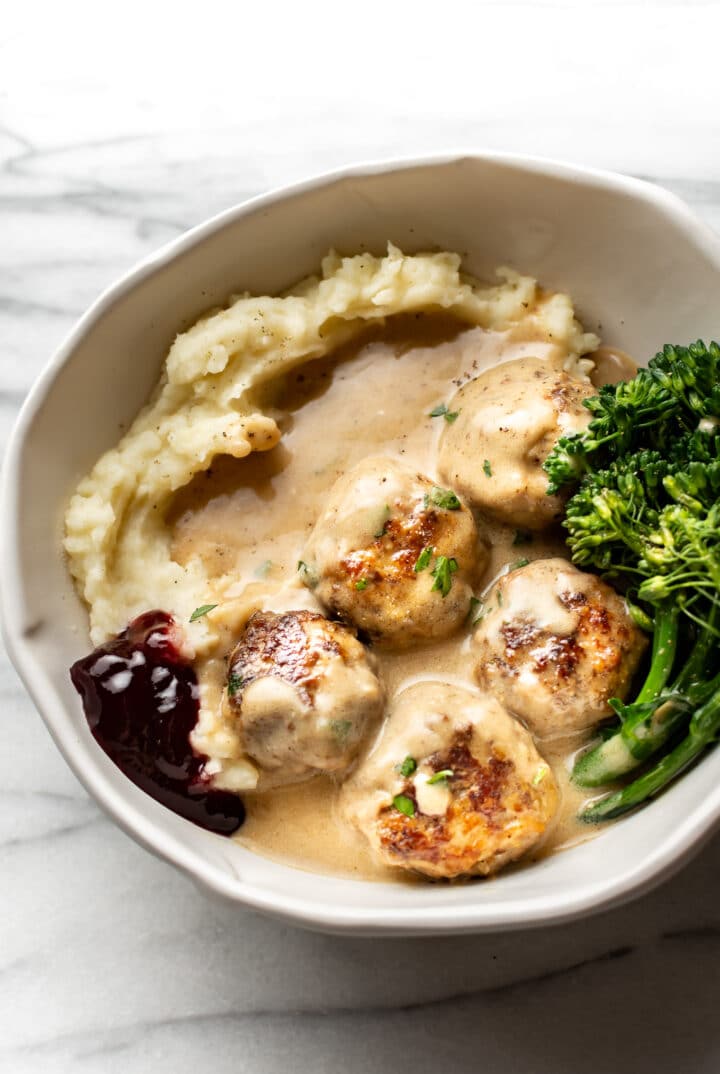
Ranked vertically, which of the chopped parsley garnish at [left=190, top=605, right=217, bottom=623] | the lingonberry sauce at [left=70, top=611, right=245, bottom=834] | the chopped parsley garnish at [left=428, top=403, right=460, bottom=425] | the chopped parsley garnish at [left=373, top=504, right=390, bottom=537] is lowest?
the lingonberry sauce at [left=70, top=611, right=245, bottom=834]

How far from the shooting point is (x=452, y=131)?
5062mm

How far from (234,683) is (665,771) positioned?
1617 millimetres

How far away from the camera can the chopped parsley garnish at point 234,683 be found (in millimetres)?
4172

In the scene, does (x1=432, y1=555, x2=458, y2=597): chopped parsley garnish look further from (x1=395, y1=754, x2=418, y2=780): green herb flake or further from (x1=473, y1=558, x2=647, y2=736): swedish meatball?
(x1=395, y1=754, x2=418, y2=780): green herb flake

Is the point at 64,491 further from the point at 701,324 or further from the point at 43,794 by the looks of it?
the point at 701,324

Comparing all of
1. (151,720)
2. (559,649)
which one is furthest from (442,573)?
(151,720)

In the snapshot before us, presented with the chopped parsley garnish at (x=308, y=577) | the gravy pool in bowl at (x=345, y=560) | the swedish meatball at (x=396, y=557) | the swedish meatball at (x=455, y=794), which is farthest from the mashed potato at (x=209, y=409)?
the swedish meatball at (x=455, y=794)

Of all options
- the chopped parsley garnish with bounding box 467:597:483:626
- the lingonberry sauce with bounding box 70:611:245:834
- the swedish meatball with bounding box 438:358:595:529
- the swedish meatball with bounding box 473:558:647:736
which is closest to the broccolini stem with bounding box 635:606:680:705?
the swedish meatball with bounding box 473:558:647:736

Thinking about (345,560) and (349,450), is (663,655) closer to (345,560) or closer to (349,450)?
(345,560)

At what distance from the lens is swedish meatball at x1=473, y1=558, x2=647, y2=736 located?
4.08 metres

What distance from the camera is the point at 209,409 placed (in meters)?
4.52

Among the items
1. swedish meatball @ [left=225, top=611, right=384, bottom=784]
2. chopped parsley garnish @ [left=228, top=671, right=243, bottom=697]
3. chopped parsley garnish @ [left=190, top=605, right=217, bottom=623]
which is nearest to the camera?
swedish meatball @ [left=225, top=611, right=384, bottom=784]

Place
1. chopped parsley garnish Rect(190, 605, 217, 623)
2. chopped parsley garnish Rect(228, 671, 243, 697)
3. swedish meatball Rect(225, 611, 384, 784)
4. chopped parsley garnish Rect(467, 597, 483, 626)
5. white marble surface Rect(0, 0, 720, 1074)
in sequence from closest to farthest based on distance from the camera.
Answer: swedish meatball Rect(225, 611, 384, 784) → chopped parsley garnish Rect(228, 671, 243, 697) → chopped parsley garnish Rect(190, 605, 217, 623) → chopped parsley garnish Rect(467, 597, 483, 626) → white marble surface Rect(0, 0, 720, 1074)

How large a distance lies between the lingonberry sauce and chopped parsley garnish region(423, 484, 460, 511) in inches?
45.1
